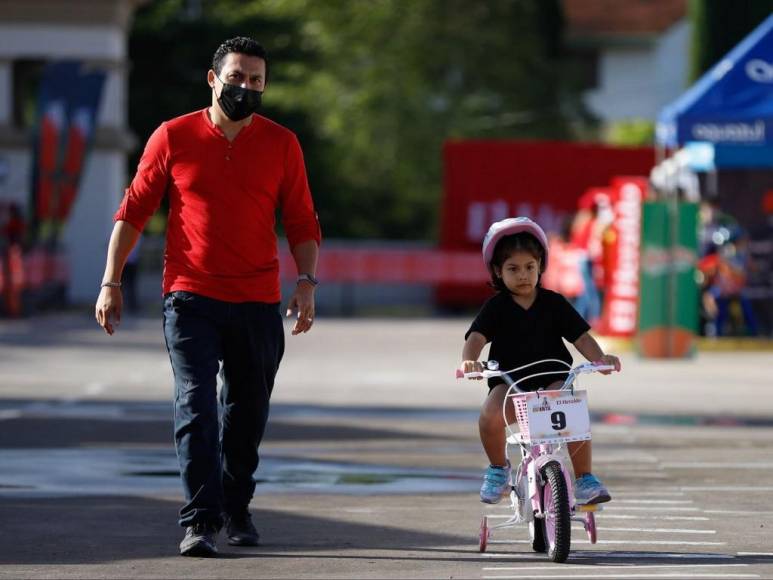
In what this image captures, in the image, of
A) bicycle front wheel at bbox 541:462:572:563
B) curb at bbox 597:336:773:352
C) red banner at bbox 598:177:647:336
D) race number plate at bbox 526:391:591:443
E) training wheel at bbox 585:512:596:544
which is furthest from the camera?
curb at bbox 597:336:773:352

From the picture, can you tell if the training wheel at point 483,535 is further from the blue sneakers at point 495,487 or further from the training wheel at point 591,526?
the training wheel at point 591,526

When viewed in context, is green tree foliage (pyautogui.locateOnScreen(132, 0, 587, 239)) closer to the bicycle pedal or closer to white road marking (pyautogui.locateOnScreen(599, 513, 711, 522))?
white road marking (pyautogui.locateOnScreen(599, 513, 711, 522))

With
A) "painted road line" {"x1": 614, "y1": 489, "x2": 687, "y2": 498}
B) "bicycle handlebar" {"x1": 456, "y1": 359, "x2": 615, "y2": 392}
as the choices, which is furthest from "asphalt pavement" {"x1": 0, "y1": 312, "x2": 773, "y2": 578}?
"bicycle handlebar" {"x1": 456, "y1": 359, "x2": 615, "y2": 392}

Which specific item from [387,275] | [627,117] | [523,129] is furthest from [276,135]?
[627,117]

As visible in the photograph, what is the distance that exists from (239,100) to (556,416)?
1853mm

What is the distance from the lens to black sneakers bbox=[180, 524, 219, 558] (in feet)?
28.0

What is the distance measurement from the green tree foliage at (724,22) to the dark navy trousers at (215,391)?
2184 cm

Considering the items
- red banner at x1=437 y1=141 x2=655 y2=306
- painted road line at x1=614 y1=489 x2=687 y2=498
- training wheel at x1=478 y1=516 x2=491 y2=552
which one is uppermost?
red banner at x1=437 y1=141 x2=655 y2=306

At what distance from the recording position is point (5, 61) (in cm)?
4350

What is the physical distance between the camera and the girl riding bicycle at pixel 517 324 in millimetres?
8570

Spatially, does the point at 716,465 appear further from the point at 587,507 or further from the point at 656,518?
the point at 587,507

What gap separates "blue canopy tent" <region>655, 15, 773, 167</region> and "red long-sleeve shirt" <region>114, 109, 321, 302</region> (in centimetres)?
1636

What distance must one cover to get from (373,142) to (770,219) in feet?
102

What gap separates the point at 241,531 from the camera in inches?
351
